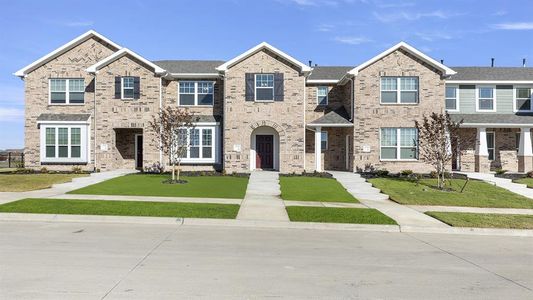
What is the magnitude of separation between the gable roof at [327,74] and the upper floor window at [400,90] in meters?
3.77

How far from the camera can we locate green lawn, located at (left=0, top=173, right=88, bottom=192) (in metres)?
19.0

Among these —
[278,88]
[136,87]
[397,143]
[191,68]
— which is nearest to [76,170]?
[136,87]

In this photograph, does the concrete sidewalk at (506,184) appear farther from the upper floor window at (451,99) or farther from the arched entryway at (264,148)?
the arched entryway at (264,148)

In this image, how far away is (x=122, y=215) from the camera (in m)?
12.5

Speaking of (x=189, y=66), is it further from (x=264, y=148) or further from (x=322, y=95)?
(x=322, y=95)

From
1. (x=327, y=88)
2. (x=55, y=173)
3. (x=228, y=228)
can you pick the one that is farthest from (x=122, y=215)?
(x=327, y=88)

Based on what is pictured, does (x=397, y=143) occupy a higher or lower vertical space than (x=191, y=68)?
lower

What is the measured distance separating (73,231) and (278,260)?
5.43 m

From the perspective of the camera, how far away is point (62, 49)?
2784 cm

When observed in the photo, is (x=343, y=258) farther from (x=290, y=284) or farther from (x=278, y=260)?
(x=290, y=284)

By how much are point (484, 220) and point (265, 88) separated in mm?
16058

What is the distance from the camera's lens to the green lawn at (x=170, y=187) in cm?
1767

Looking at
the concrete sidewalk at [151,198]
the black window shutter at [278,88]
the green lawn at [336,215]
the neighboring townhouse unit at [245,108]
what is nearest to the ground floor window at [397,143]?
the neighboring townhouse unit at [245,108]

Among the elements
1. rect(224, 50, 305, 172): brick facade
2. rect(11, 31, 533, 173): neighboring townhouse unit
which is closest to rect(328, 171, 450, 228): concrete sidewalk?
rect(224, 50, 305, 172): brick facade
